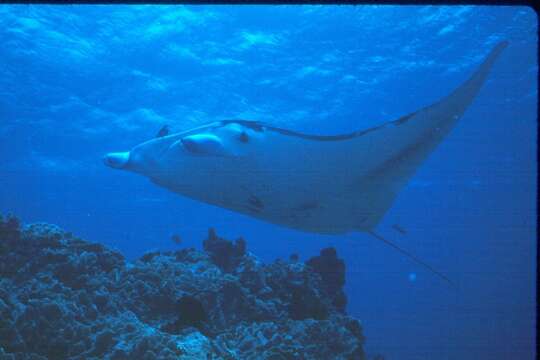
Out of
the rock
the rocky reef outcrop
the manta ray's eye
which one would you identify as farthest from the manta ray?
the rock

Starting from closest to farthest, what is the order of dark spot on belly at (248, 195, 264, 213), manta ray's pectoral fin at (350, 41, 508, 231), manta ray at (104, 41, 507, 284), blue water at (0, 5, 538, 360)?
manta ray's pectoral fin at (350, 41, 508, 231)
manta ray at (104, 41, 507, 284)
dark spot on belly at (248, 195, 264, 213)
blue water at (0, 5, 538, 360)

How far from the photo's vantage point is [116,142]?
18.4 metres

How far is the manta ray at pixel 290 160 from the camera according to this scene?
3213 millimetres

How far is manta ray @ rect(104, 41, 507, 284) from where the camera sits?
10.5 feet

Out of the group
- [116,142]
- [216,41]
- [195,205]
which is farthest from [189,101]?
[195,205]

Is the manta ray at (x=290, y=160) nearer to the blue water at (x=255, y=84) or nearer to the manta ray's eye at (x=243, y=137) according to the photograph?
the manta ray's eye at (x=243, y=137)

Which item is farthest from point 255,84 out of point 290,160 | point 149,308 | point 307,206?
point 149,308

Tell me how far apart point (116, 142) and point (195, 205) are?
1261cm

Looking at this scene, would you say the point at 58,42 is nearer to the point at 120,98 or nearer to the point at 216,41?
the point at 120,98

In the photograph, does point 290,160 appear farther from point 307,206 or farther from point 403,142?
point 403,142

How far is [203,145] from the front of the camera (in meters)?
3.01

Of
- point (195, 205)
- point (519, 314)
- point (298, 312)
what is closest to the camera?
point (298, 312)

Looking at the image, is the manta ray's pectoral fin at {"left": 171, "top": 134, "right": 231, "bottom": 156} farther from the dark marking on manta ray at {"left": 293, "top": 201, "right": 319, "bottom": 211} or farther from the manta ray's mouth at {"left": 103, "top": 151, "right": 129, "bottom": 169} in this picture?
the dark marking on manta ray at {"left": 293, "top": 201, "right": 319, "bottom": 211}

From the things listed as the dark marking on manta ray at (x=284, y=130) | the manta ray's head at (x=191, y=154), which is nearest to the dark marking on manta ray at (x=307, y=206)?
the dark marking on manta ray at (x=284, y=130)
